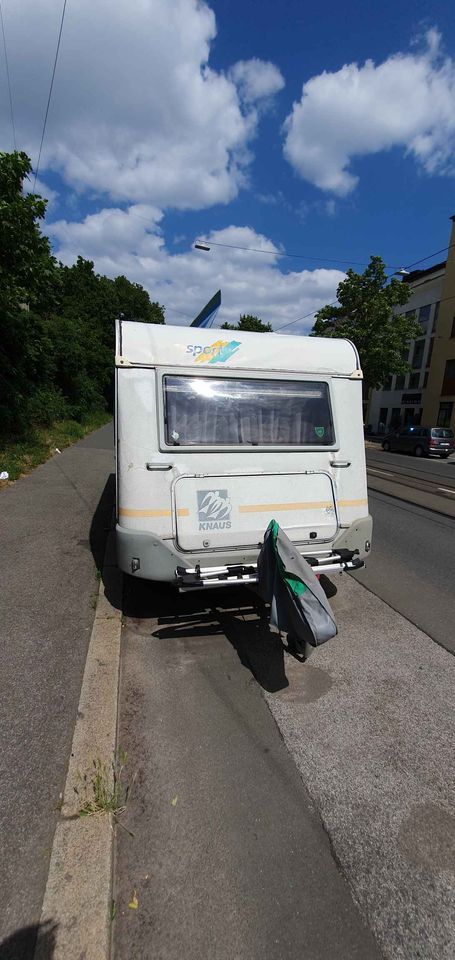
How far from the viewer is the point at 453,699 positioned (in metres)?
3.18

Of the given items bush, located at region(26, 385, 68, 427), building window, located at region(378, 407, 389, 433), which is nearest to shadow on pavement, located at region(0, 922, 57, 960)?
bush, located at region(26, 385, 68, 427)

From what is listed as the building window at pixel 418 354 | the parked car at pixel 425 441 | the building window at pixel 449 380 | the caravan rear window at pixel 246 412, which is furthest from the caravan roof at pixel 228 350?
the building window at pixel 418 354

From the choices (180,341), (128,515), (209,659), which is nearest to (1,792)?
(209,659)

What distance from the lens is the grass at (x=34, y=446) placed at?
10047mm

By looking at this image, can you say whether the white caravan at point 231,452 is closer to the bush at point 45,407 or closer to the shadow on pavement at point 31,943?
the shadow on pavement at point 31,943

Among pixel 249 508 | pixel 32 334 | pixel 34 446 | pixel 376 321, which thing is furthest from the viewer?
pixel 376 321

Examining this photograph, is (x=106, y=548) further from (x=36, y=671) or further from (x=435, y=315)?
(x=435, y=315)

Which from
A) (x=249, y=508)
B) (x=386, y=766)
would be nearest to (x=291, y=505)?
(x=249, y=508)

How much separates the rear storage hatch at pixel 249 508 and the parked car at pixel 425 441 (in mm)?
22742

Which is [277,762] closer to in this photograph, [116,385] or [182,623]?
[182,623]

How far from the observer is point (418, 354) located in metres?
38.8

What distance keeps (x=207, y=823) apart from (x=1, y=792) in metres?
1.03

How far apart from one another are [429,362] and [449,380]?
11.9 ft

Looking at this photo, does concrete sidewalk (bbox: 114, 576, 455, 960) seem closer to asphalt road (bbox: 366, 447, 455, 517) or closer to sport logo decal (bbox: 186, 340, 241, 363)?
sport logo decal (bbox: 186, 340, 241, 363)
